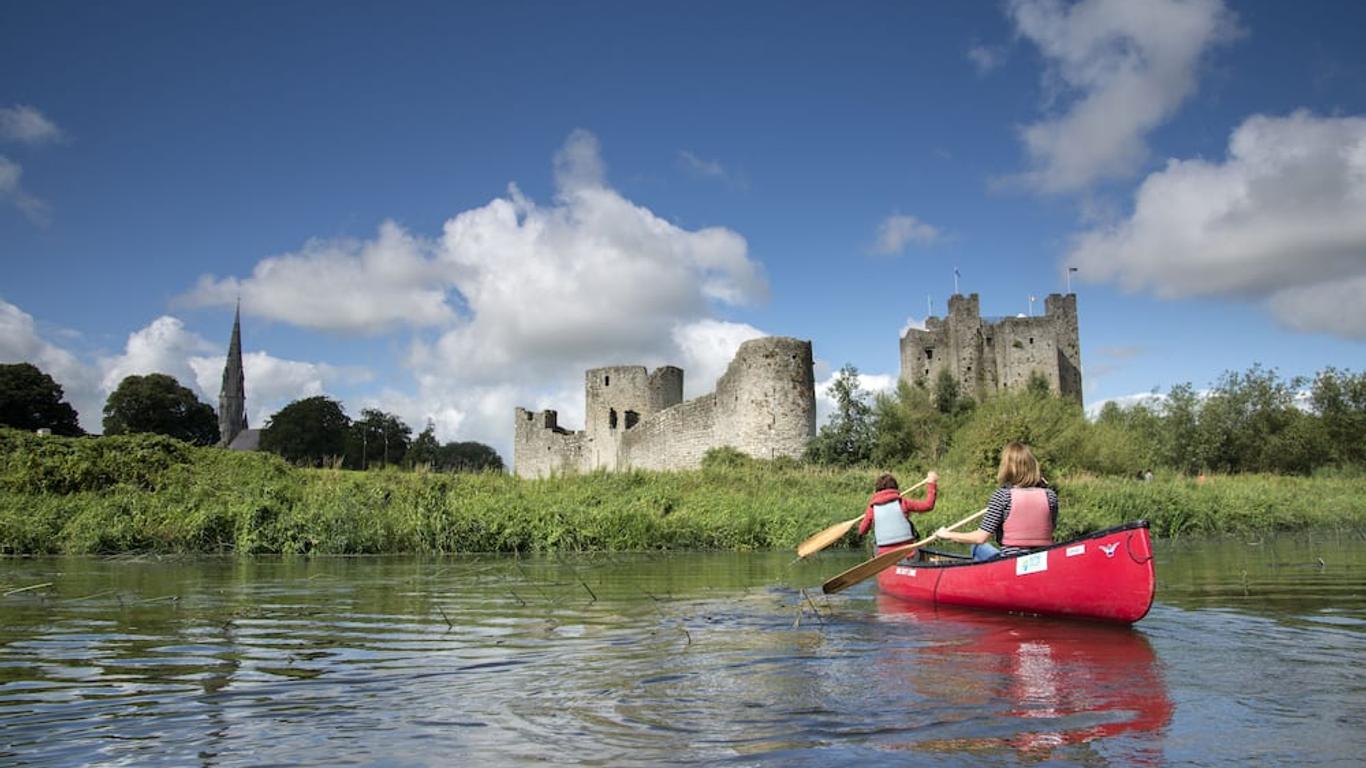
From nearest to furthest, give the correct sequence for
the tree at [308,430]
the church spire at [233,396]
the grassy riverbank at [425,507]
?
the grassy riverbank at [425,507], the tree at [308,430], the church spire at [233,396]

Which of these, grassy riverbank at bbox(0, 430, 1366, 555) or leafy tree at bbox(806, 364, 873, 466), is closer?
grassy riverbank at bbox(0, 430, 1366, 555)

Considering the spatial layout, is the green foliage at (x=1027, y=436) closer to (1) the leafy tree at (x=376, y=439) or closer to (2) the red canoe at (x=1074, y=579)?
(2) the red canoe at (x=1074, y=579)

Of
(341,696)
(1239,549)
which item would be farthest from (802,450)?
(341,696)

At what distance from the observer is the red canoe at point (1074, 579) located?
634cm

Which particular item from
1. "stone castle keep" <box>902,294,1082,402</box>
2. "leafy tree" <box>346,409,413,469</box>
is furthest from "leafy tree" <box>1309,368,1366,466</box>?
"leafy tree" <box>346,409,413,469</box>

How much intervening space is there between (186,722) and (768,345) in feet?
89.7

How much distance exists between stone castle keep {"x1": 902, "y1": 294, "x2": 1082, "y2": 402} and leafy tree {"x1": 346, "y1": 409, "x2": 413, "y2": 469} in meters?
30.9

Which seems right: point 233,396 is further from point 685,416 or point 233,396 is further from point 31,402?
point 685,416

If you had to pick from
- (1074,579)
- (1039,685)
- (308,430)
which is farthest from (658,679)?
(308,430)

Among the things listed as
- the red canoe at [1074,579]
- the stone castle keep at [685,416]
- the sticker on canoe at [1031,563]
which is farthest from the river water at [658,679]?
the stone castle keep at [685,416]

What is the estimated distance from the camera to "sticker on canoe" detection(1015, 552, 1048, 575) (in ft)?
22.6

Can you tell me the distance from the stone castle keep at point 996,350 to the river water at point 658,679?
115ft

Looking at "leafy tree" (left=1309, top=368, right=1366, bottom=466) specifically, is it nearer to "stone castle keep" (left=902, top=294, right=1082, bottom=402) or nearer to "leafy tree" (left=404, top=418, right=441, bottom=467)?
"stone castle keep" (left=902, top=294, right=1082, bottom=402)

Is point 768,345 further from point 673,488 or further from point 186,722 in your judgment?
point 186,722
